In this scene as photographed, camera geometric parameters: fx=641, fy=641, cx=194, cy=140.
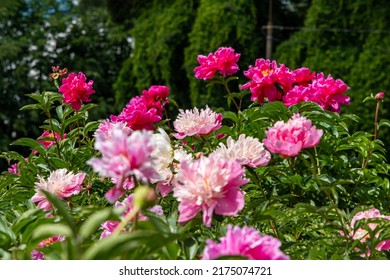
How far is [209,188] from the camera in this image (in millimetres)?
697

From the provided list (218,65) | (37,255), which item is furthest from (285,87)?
(37,255)

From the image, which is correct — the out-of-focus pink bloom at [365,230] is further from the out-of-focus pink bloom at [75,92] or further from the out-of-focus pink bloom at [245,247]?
the out-of-focus pink bloom at [75,92]

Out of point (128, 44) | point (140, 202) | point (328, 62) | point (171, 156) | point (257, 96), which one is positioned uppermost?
point (140, 202)

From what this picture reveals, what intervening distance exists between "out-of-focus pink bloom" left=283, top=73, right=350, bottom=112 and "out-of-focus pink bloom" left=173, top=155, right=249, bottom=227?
745mm

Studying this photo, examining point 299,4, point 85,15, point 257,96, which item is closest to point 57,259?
point 257,96

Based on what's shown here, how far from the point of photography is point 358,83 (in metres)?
6.89

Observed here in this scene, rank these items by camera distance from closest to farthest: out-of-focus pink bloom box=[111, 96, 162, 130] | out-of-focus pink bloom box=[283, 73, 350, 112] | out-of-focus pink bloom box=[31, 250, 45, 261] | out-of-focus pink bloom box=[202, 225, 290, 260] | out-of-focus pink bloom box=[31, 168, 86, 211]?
out-of-focus pink bloom box=[202, 225, 290, 260] → out-of-focus pink bloom box=[31, 250, 45, 261] → out-of-focus pink bloom box=[31, 168, 86, 211] → out-of-focus pink bloom box=[111, 96, 162, 130] → out-of-focus pink bloom box=[283, 73, 350, 112]

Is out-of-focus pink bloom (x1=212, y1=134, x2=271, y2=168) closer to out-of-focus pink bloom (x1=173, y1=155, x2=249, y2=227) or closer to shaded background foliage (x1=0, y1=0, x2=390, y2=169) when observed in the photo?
out-of-focus pink bloom (x1=173, y1=155, x2=249, y2=227)

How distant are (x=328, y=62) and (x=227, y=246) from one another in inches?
Result: 272

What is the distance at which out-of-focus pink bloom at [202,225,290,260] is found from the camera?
595 millimetres

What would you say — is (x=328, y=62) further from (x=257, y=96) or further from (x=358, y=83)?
(x=257, y=96)

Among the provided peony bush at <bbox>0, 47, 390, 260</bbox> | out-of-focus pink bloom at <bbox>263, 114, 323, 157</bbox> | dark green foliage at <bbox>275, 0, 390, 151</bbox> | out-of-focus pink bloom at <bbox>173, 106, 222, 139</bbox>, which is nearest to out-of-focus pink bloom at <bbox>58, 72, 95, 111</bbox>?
peony bush at <bbox>0, 47, 390, 260</bbox>

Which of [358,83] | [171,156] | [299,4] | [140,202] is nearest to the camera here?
[140,202]

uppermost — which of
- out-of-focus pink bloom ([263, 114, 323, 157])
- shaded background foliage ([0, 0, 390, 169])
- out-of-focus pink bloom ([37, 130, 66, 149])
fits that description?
out-of-focus pink bloom ([263, 114, 323, 157])
